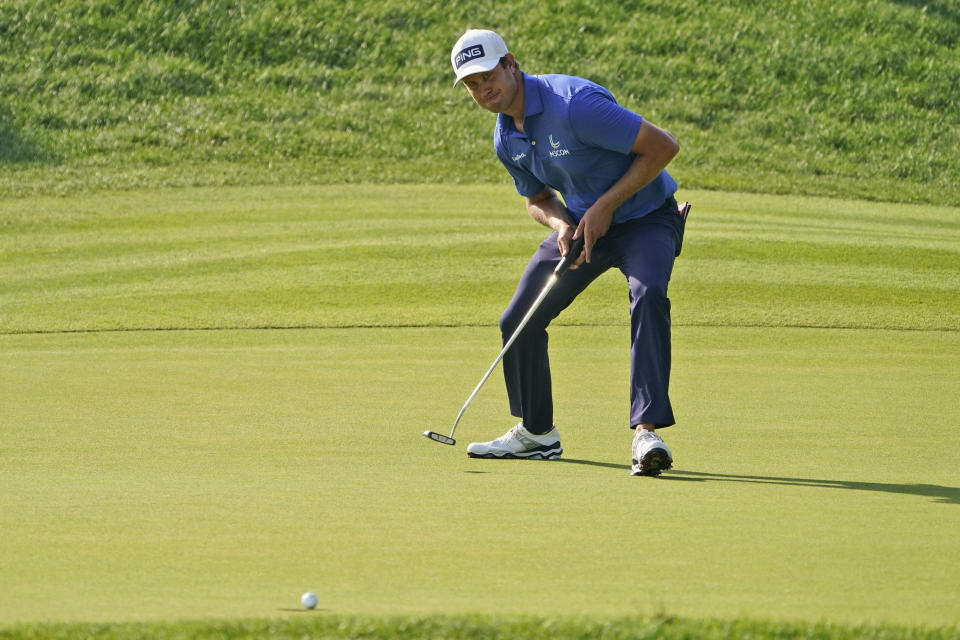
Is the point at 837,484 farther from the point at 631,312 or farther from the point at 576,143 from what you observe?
the point at 576,143

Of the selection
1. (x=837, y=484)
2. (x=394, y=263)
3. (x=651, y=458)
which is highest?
(x=394, y=263)

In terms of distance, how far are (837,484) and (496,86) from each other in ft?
6.67

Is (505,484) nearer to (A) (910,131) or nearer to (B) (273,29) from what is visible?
(A) (910,131)

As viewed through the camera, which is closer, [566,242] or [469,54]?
[469,54]

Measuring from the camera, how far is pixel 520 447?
5500mm

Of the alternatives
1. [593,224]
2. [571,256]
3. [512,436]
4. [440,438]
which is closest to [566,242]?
[571,256]

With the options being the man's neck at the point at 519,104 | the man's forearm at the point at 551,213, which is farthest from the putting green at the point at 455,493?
the man's neck at the point at 519,104

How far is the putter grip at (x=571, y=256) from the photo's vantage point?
5570 millimetres

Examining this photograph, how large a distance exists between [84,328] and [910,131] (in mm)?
18428

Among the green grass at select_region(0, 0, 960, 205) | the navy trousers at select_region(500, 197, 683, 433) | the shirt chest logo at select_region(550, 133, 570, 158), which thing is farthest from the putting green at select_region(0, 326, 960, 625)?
the green grass at select_region(0, 0, 960, 205)

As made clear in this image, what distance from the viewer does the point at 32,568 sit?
3291mm

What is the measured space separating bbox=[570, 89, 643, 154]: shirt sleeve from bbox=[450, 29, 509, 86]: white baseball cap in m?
0.36

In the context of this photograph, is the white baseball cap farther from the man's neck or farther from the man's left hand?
the man's left hand

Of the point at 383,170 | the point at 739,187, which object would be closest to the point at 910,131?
the point at 739,187
